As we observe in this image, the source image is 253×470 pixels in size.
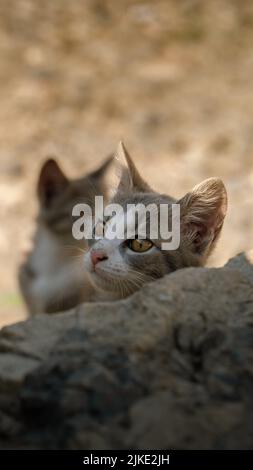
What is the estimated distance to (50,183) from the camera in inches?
216

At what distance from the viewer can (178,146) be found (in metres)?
7.39

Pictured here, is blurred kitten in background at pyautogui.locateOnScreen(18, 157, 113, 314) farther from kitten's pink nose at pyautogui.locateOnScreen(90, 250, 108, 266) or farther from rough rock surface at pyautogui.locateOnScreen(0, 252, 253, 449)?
rough rock surface at pyautogui.locateOnScreen(0, 252, 253, 449)

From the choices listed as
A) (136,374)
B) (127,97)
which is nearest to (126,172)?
(136,374)

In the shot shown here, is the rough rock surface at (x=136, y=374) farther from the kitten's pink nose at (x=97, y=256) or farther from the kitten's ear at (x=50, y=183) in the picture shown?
the kitten's ear at (x=50, y=183)

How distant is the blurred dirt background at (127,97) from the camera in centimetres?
684

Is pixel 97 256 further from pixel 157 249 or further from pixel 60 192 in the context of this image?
pixel 60 192

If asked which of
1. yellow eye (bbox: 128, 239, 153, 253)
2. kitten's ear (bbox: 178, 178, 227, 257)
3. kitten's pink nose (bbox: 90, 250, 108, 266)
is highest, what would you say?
kitten's ear (bbox: 178, 178, 227, 257)

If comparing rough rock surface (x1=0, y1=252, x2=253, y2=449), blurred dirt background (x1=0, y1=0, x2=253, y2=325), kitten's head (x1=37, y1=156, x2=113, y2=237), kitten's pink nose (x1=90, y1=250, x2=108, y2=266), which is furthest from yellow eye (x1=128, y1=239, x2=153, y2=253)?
blurred dirt background (x1=0, y1=0, x2=253, y2=325)

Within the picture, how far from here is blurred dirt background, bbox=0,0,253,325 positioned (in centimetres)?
684

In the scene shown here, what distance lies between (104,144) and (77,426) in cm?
554

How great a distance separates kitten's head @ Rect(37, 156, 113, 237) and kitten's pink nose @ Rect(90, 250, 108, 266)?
175 centimetres

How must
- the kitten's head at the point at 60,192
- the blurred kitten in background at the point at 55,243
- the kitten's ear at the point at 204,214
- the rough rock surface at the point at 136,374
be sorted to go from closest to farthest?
the rough rock surface at the point at 136,374, the kitten's ear at the point at 204,214, the blurred kitten in background at the point at 55,243, the kitten's head at the point at 60,192

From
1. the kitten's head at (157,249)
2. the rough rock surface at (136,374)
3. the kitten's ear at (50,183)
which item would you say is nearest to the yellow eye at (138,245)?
the kitten's head at (157,249)
